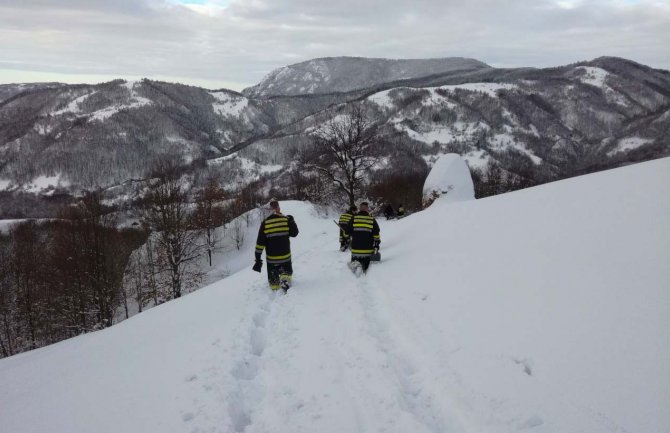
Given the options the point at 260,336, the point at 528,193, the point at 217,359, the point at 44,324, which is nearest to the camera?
the point at 217,359

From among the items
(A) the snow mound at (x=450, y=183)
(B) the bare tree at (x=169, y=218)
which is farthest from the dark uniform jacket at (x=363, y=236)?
(B) the bare tree at (x=169, y=218)

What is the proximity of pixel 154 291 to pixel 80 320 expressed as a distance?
23.8ft

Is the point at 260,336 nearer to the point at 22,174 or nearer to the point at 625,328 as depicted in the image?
the point at 625,328

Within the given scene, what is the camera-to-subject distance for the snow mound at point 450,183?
25422mm

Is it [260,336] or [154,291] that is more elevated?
[260,336]

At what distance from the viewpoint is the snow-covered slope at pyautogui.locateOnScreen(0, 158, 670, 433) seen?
3631mm

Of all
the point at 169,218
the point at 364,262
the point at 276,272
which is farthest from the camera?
the point at 169,218

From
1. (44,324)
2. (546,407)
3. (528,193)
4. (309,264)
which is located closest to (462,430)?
(546,407)

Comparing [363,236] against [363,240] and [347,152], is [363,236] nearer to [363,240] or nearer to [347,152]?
[363,240]

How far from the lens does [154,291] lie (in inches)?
1131

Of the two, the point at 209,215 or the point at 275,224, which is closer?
the point at 275,224

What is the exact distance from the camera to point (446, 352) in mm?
4992

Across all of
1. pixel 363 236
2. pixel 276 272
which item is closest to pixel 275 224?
pixel 276 272

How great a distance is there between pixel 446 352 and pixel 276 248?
16.9 feet
